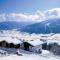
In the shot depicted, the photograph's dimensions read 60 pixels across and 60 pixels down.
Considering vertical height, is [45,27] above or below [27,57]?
above

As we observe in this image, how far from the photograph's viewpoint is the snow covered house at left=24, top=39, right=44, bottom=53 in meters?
1.62

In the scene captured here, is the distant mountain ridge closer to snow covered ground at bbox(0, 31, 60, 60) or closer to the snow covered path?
snow covered ground at bbox(0, 31, 60, 60)

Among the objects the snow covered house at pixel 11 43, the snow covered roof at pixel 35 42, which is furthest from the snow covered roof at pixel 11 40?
the snow covered roof at pixel 35 42

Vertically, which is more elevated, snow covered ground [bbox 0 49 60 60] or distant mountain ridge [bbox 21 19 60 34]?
distant mountain ridge [bbox 21 19 60 34]

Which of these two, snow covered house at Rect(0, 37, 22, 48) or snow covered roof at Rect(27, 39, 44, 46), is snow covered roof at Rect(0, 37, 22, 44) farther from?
snow covered roof at Rect(27, 39, 44, 46)

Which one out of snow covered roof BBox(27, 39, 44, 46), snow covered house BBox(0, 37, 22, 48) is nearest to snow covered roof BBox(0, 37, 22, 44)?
snow covered house BBox(0, 37, 22, 48)

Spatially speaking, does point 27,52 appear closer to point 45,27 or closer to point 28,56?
point 28,56

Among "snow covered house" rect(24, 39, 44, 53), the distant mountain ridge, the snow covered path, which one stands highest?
the distant mountain ridge

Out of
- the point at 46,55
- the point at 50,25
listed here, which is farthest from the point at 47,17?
the point at 46,55

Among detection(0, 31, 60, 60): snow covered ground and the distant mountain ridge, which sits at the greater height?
the distant mountain ridge

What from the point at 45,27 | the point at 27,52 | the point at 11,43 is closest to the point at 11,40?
the point at 11,43

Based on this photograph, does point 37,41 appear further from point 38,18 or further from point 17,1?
point 17,1

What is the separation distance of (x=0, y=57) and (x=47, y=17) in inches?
22.7

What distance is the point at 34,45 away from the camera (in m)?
1.62
